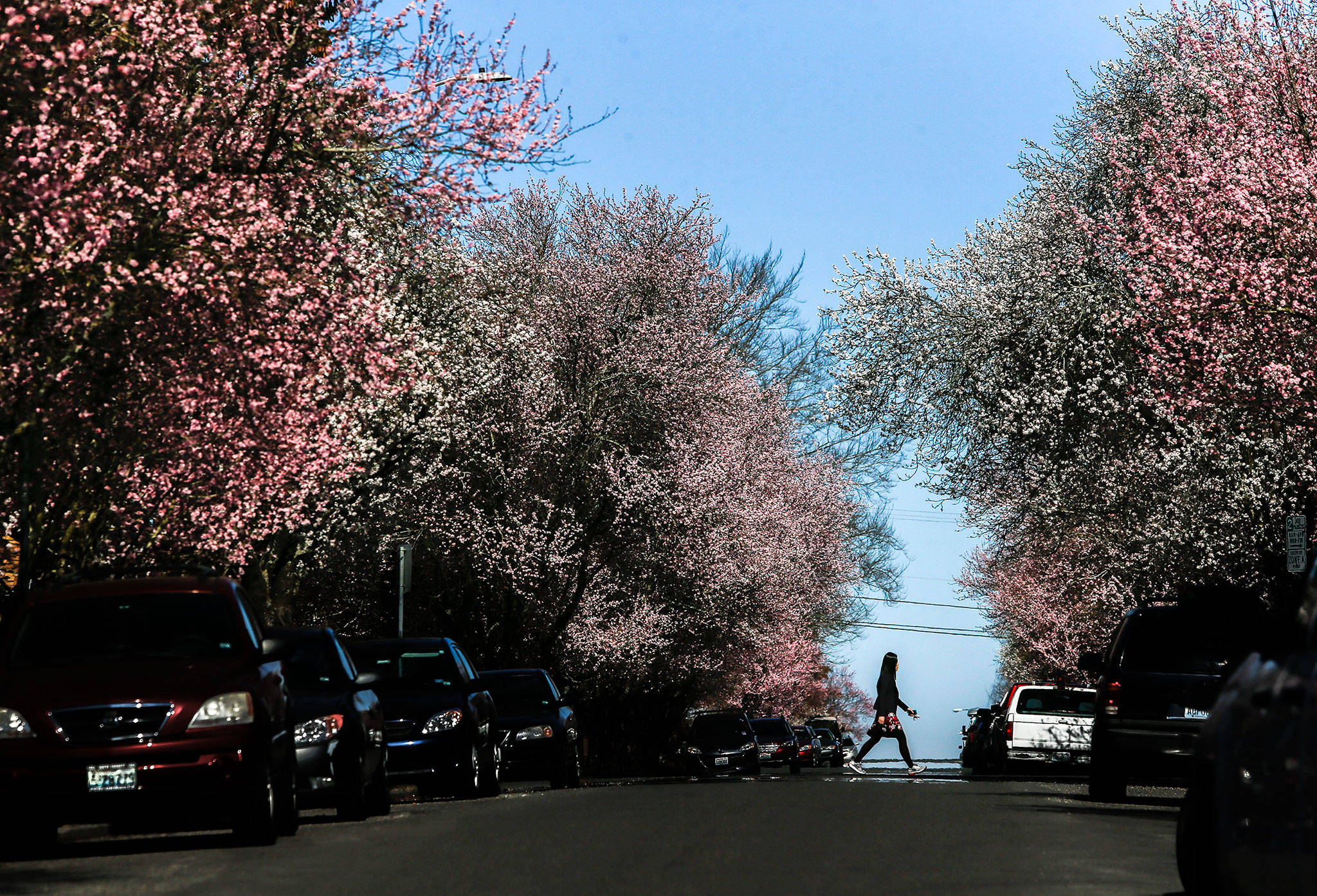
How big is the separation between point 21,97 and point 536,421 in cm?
2270

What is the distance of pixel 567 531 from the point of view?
36.5 meters

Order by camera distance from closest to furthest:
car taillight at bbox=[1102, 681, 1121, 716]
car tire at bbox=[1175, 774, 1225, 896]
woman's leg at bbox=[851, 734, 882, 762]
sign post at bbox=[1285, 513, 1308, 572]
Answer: car tire at bbox=[1175, 774, 1225, 896] < car taillight at bbox=[1102, 681, 1121, 716] < sign post at bbox=[1285, 513, 1308, 572] < woman's leg at bbox=[851, 734, 882, 762]

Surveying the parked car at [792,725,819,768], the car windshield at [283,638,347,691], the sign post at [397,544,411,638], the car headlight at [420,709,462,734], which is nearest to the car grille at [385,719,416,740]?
the car headlight at [420,709,462,734]

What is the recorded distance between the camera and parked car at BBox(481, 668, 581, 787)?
25.5 metres

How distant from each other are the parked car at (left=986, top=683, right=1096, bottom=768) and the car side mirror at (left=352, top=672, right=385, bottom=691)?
16.5m

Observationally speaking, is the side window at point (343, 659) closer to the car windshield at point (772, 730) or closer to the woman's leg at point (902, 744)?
the woman's leg at point (902, 744)

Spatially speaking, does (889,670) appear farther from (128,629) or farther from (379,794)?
(128,629)

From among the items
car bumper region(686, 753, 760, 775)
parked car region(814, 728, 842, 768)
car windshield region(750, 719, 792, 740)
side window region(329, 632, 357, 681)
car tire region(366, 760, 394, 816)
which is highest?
side window region(329, 632, 357, 681)

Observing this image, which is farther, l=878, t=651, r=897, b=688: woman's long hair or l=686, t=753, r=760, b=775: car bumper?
l=686, t=753, r=760, b=775: car bumper

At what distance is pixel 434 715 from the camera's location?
1977cm

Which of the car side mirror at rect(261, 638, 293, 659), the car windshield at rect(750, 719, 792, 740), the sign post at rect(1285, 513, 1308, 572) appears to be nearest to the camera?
the car side mirror at rect(261, 638, 293, 659)

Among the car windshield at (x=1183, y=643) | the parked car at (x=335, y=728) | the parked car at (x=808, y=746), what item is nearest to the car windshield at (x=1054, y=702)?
the car windshield at (x=1183, y=643)

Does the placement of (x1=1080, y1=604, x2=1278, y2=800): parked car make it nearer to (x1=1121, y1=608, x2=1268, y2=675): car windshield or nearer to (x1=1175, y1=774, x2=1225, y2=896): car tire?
(x1=1121, y1=608, x2=1268, y2=675): car windshield

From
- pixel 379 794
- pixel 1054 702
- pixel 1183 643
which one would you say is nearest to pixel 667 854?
pixel 379 794
